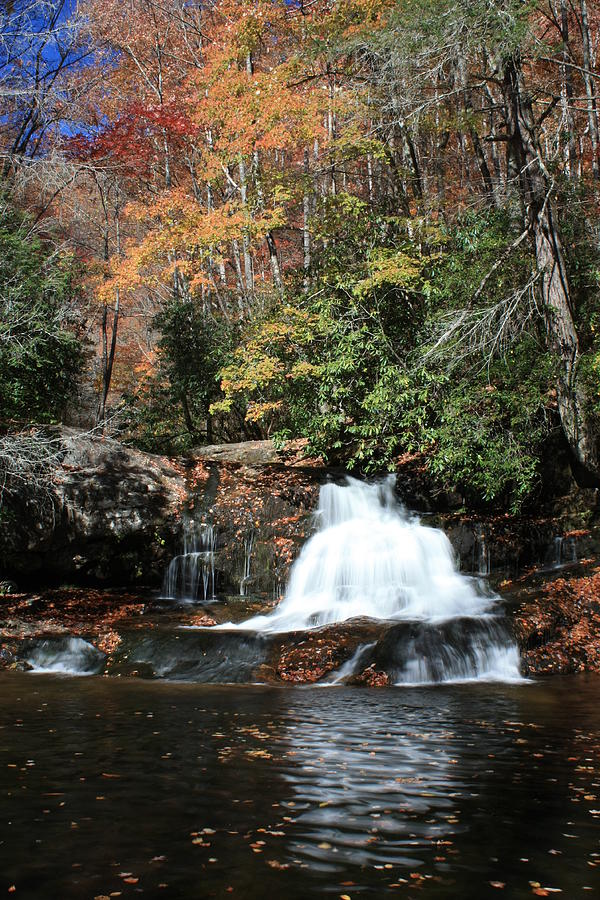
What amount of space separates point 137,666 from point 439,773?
5.30 meters

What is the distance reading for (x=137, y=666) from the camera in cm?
864

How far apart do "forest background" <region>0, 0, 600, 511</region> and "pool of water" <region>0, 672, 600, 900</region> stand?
4.69 m

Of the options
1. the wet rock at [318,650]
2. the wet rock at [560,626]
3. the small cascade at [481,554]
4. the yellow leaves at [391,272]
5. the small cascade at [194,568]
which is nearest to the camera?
the wet rock at [318,650]

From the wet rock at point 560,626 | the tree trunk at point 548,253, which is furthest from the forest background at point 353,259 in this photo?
the wet rock at point 560,626

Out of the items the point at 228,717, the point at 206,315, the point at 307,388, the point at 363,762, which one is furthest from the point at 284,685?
the point at 206,315

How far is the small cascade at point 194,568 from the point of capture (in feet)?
38.7

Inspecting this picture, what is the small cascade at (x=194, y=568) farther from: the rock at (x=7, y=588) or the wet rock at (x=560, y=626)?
the wet rock at (x=560, y=626)

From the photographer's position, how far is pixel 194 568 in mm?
11930

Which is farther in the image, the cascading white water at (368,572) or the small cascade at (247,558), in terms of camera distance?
the small cascade at (247,558)

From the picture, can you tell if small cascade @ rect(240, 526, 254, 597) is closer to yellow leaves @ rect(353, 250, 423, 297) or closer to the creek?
the creek

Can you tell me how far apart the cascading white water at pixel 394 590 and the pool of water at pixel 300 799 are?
1.58 metres

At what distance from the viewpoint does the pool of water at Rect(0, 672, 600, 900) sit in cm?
283

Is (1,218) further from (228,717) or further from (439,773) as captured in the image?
(439,773)

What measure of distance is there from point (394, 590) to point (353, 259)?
7.12 m
